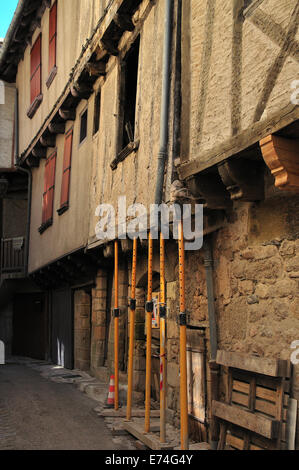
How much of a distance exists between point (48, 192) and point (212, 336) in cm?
788

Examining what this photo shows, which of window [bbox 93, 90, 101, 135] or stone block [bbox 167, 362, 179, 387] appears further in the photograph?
window [bbox 93, 90, 101, 135]

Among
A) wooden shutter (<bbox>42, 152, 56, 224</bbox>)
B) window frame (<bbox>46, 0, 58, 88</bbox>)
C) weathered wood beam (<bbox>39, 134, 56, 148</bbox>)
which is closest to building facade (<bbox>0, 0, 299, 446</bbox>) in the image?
window frame (<bbox>46, 0, 58, 88</bbox>)

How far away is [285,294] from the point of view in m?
4.21

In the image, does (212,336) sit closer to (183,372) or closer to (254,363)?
(183,372)

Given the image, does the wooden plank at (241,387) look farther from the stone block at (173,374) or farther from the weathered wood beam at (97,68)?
the weathered wood beam at (97,68)

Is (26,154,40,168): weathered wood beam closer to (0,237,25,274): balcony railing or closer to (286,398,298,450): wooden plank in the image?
(0,237,25,274): balcony railing

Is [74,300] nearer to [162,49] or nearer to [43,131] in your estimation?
[43,131]

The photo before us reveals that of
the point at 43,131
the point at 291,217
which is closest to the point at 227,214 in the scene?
the point at 291,217

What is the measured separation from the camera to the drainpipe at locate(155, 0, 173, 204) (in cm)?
581

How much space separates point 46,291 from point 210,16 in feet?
Answer: 33.2

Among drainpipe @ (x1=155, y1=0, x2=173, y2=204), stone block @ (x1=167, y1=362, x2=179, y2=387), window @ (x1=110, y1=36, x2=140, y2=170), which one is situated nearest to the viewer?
drainpipe @ (x1=155, y1=0, x2=173, y2=204)

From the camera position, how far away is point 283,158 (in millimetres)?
3754

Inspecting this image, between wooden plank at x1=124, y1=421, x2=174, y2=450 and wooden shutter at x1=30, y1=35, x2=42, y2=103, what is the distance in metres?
9.18

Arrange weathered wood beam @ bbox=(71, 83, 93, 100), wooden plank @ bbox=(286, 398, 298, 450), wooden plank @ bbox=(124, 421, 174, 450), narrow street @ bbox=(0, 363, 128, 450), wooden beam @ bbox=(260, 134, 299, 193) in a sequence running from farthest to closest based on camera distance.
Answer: weathered wood beam @ bbox=(71, 83, 93, 100), narrow street @ bbox=(0, 363, 128, 450), wooden plank @ bbox=(124, 421, 174, 450), wooden plank @ bbox=(286, 398, 298, 450), wooden beam @ bbox=(260, 134, 299, 193)
